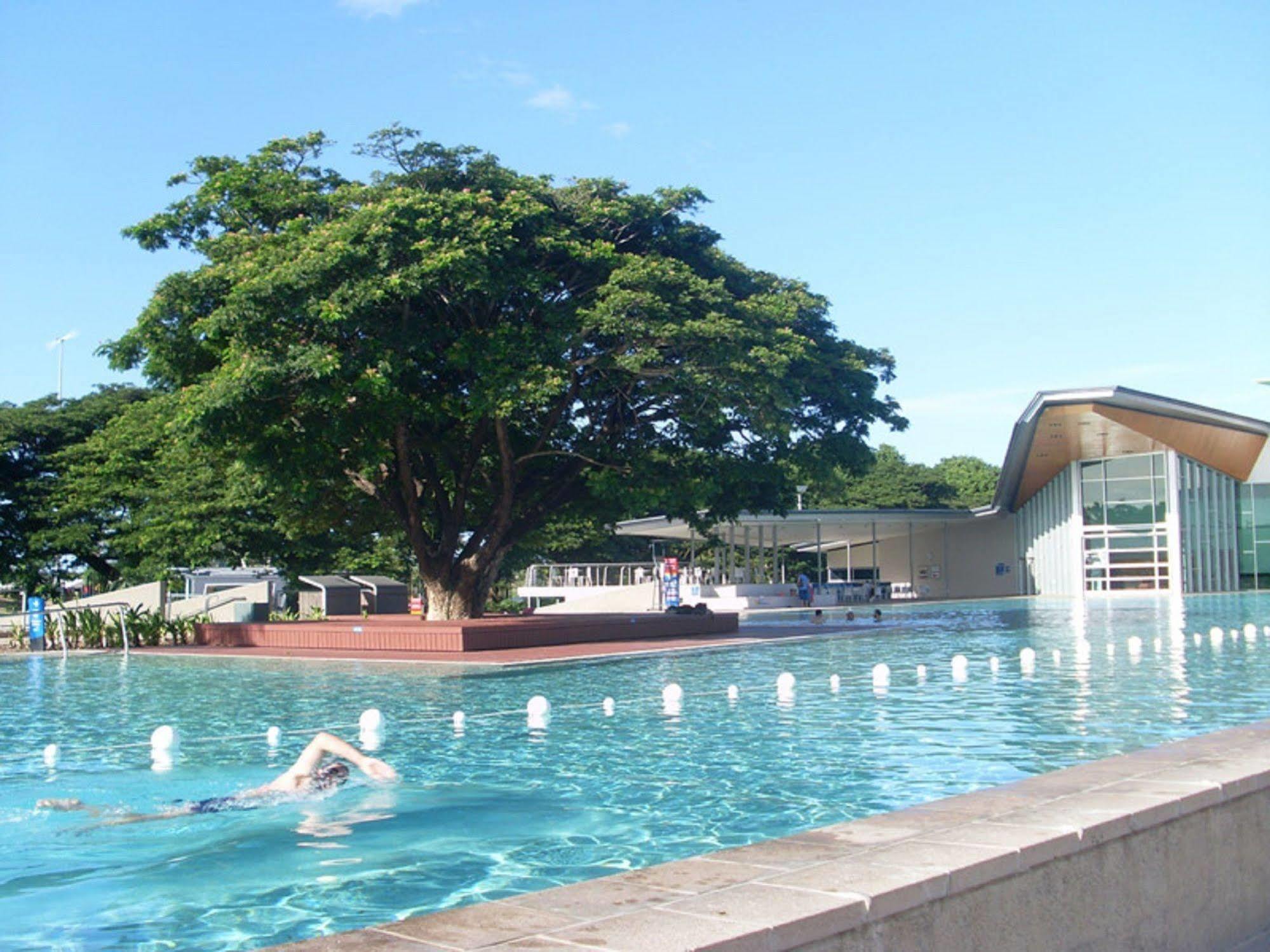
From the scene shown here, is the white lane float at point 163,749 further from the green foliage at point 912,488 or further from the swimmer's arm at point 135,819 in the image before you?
the green foliage at point 912,488

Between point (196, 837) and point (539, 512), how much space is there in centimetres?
2106

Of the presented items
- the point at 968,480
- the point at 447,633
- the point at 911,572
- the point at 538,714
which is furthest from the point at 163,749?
the point at 968,480

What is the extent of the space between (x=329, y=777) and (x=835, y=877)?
21.5 ft

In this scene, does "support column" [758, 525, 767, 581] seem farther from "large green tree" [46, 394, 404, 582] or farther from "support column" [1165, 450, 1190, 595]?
"large green tree" [46, 394, 404, 582]

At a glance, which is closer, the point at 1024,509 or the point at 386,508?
the point at 386,508

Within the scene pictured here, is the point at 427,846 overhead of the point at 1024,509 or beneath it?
beneath

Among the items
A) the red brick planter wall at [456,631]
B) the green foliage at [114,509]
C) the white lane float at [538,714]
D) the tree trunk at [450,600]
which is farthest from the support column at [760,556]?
the white lane float at [538,714]

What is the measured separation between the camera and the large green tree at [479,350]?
899 inches

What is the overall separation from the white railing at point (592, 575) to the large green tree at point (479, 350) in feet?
72.8

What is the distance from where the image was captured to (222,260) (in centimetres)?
2492

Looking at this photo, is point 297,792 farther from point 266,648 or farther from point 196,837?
point 266,648

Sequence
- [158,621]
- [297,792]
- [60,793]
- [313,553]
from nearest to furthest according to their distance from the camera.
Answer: [297,792]
[60,793]
[158,621]
[313,553]

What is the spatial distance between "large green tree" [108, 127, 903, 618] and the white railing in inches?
873

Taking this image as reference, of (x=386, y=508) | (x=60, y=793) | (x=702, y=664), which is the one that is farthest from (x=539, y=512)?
(x=60, y=793)
